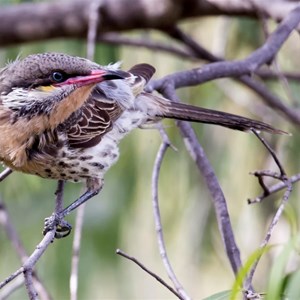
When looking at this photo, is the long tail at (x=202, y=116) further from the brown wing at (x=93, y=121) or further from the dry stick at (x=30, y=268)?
the dry stick at (x=30, y=268)

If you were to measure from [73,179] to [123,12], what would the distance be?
162 centimetres

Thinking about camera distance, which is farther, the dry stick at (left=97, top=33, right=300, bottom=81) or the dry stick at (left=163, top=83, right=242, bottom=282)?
the dry stick at (left=97, top=33, right=300, bottom=81)

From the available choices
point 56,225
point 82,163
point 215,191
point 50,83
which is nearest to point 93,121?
point 82,163

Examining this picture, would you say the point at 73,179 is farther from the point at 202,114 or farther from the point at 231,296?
the point at 231,296

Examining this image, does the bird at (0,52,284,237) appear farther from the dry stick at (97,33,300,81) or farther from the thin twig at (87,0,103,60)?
the dry stick at (97,33,300,81)

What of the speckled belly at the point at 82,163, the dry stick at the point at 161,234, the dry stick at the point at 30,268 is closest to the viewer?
the dry stick at the point at 30,268

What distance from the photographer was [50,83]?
10.1 ft

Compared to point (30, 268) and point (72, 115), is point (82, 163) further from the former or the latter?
point (30, 268)

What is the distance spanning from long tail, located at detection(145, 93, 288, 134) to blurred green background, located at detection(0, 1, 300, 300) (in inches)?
38.4

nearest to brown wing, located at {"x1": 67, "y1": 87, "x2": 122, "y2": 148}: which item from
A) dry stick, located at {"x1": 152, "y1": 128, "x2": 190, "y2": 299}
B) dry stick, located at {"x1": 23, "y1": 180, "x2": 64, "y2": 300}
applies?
dry stick, located at {"x1": 152, "y1": 128, "x2": 190, "y2": 299}

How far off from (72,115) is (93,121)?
11 cm

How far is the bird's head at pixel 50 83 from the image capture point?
10.0ft

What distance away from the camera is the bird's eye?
121 inches

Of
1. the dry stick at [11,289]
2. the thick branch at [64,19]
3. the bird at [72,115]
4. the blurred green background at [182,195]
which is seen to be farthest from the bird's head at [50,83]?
the thick branch at [64,19]
